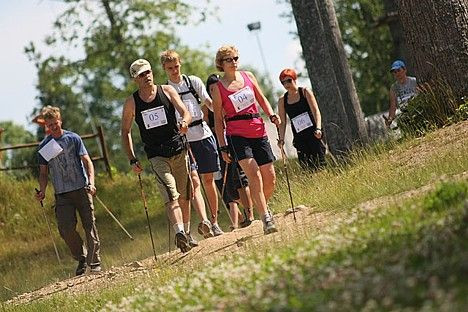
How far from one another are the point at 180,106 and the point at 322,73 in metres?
7.51

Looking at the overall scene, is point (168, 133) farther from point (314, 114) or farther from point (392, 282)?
point (392, 282)

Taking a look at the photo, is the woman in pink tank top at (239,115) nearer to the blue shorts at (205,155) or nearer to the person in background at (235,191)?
the blue shorts at (205,155)

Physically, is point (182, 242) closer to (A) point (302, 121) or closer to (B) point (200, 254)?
(B) point (200, 254)

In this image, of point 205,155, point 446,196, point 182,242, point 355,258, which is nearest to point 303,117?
point 205,155

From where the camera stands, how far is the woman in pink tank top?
46.2 feet

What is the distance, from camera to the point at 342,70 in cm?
2467

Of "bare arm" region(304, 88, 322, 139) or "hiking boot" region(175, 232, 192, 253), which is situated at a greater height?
"bare arm" region(304, 88, 322, 139)

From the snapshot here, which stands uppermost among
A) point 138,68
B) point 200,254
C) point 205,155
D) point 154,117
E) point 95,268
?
point 138,68

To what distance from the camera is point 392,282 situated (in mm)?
7328

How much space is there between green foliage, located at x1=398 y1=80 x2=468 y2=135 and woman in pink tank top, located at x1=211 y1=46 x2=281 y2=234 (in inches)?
135

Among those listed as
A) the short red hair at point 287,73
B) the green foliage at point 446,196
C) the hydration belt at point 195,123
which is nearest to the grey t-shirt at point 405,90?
the short red hair at point 287,73

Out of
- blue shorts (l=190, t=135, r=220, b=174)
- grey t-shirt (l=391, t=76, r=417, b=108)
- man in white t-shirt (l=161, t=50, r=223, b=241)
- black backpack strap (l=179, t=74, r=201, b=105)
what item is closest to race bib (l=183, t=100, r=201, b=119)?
man in white t-shirt (l=161, t=50, r=223, b=241)

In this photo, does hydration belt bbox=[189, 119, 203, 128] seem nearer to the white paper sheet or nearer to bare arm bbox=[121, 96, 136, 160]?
bare arm bbox=[121, 96, 136, 160]

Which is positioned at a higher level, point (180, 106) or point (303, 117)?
point (180, 106)
